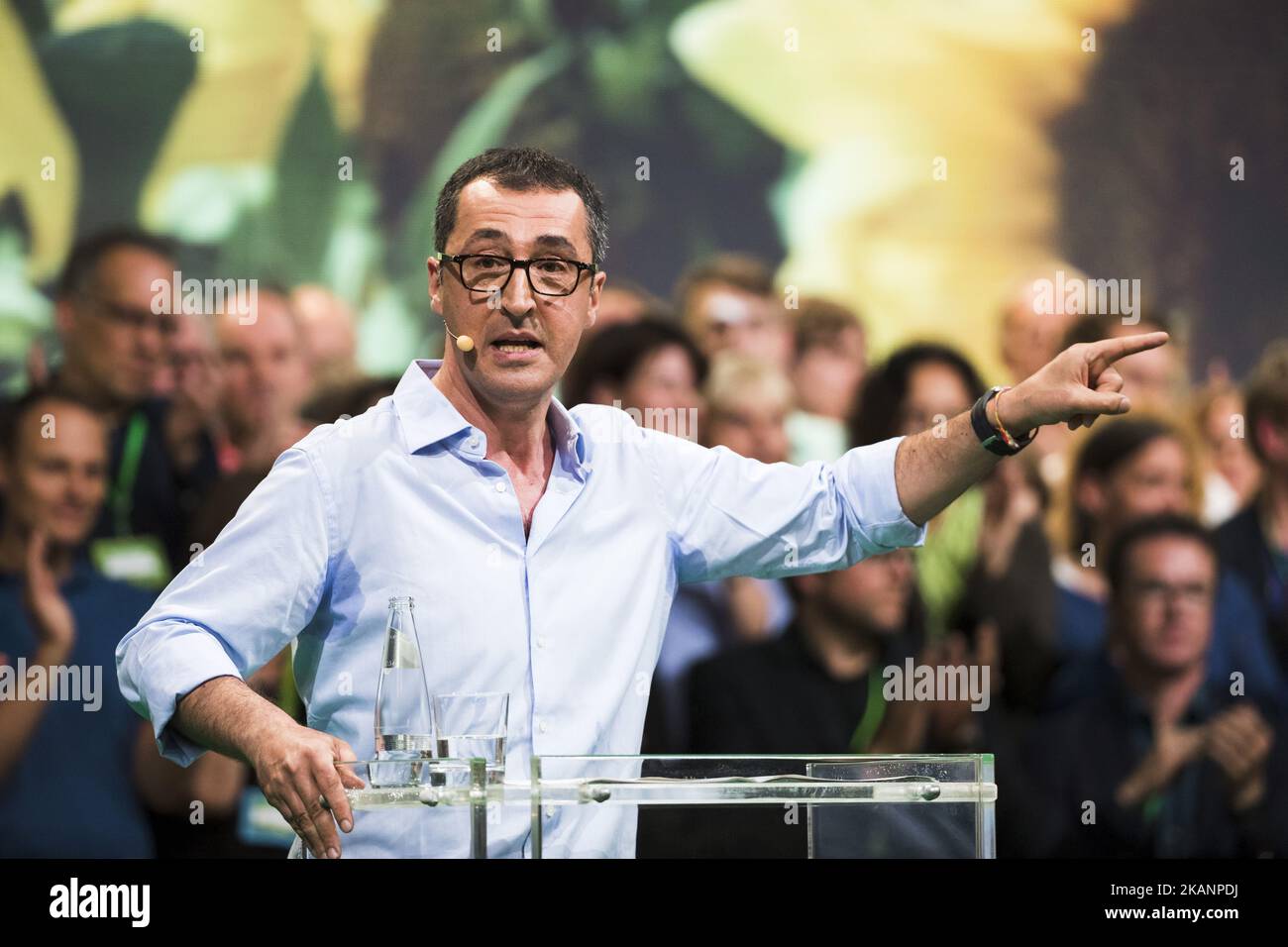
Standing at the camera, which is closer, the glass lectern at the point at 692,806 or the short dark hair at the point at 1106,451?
the glass lectern at the point at 692,806

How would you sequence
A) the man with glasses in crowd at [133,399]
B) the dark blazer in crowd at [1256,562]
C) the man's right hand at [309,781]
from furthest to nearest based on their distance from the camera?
1. the dark blazer in crowd at [1256,562]
2. the man with glasses in crowd at [133,399]
3. the man's right hand at [309,781]

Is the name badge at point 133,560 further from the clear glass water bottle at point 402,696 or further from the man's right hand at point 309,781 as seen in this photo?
the man's right hand at point 309,781

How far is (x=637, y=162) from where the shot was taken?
523 cm

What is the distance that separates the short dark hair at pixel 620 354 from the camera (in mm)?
4996

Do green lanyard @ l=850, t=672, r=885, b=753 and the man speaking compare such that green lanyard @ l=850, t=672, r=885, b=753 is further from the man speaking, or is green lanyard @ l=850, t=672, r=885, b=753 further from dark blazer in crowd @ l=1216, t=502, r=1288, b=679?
the man speaking

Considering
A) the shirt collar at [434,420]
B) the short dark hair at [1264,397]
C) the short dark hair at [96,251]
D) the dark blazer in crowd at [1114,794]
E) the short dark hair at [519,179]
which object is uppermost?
the short dark hair at [96,251]

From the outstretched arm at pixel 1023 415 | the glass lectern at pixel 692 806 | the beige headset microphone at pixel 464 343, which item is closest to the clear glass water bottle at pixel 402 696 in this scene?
the glass lectern at pixel 692 806

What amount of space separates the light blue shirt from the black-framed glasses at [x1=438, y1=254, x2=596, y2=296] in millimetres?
189

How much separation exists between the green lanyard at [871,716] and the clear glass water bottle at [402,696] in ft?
9.77

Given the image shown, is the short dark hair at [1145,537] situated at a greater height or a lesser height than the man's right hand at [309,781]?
greater

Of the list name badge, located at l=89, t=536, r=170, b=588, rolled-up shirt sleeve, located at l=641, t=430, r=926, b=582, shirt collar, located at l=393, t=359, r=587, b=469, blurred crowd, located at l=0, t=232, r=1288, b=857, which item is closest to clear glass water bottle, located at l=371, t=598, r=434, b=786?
shirt collar, located at l=393, t=359, r=587, b=469

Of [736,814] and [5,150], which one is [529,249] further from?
[5,150]

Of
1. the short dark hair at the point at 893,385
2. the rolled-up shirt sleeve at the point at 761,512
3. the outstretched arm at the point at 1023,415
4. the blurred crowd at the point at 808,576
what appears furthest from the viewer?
the short dark hair at the point at 893,385

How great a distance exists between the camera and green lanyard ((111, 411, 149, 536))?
16.6 feet
